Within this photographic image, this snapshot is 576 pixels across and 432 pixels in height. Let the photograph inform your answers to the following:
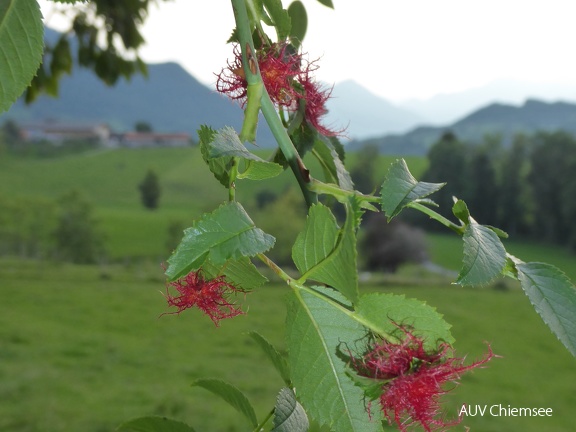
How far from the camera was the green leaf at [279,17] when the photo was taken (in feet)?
1.35

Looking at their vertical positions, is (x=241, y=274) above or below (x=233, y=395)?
above

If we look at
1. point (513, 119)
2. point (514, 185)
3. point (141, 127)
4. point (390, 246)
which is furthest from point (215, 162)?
point (513, 119)

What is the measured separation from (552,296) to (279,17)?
0.24 meters

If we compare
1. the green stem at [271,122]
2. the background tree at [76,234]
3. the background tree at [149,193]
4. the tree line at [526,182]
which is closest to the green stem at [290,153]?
the green stem at [271,122]

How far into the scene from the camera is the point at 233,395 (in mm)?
439

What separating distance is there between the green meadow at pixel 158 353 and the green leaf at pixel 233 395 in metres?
2.24

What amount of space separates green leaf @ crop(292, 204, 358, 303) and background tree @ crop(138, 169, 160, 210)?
17.0 metres

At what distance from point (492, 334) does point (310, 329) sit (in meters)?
9.34

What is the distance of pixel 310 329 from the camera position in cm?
30

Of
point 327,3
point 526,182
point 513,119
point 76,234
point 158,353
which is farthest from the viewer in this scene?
point 513,119

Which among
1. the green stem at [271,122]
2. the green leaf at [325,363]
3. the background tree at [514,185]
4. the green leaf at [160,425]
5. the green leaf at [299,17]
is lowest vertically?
the background tree at [514,185]

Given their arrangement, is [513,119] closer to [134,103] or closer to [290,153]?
Result: [134,103]

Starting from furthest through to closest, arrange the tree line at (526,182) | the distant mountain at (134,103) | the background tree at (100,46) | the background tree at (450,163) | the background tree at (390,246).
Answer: the distant mountain at (134,103)
the tree line at (526,182)
the background tree at (390,246)
the background tree at (450,163)
the background tree at (100,46)

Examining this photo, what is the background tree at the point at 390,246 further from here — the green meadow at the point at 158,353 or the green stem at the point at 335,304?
the green stem at the point at 335,304
